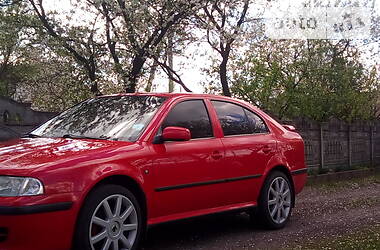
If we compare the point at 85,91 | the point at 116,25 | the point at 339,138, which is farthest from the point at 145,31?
the point at 339,138

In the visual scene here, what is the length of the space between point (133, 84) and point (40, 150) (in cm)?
782

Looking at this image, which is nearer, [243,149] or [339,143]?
[243,149]

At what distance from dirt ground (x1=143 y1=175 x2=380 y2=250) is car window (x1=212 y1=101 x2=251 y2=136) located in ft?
3.32

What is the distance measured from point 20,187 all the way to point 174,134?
156 centimetres

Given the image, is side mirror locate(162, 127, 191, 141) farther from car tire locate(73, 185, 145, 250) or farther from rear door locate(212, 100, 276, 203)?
rear door locate(212, 100, 276, 203)

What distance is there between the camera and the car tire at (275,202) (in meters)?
6.08

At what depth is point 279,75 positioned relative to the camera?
1459cm

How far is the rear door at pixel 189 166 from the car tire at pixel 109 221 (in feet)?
1.01

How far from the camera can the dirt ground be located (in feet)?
17.4

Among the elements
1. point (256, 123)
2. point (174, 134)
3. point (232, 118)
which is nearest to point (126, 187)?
point (174, 134)

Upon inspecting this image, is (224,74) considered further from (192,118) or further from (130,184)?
(130,184)

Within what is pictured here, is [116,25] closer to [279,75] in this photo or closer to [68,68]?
[68,68]

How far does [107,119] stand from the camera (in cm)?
521

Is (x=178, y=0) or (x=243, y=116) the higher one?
(x=178, y=0)
